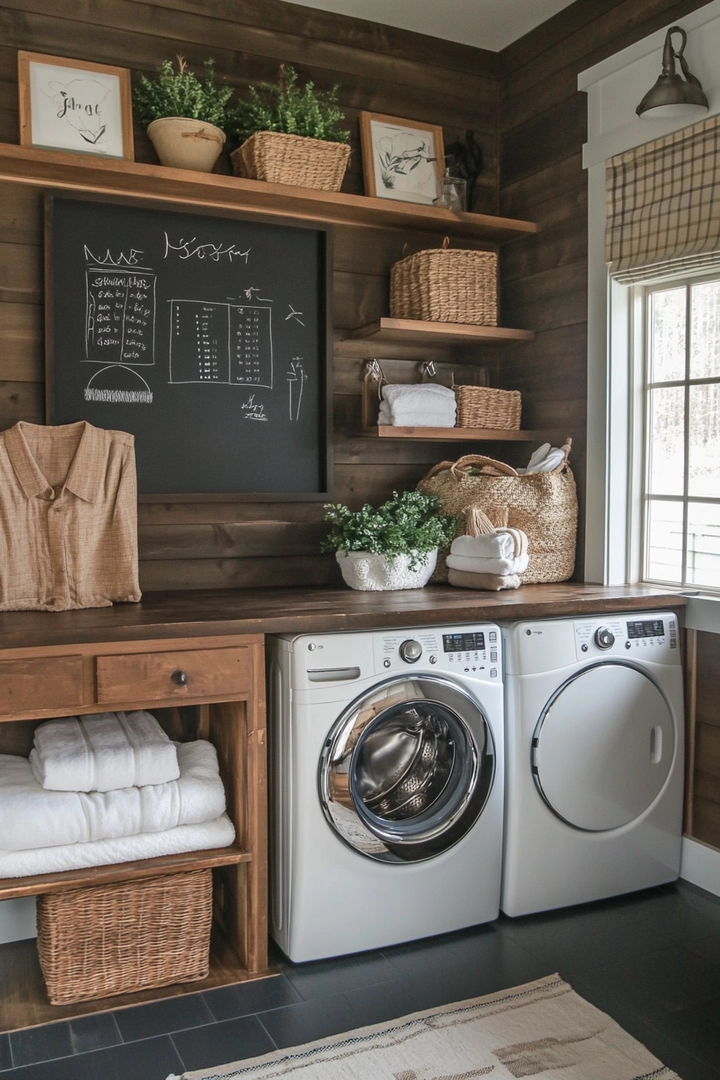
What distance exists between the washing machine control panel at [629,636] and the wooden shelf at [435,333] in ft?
3.42

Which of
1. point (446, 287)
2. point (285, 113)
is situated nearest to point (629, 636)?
point (446, 287)

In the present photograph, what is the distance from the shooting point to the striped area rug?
1.96 metres

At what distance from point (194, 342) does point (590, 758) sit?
169 centimetres

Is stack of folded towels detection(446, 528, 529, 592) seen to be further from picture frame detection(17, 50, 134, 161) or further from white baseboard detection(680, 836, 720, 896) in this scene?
picture frame detection(17, 50, 134, 161)

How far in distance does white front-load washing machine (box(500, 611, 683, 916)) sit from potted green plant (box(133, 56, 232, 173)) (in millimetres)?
1629

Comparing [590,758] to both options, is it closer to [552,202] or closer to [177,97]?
[552,202]

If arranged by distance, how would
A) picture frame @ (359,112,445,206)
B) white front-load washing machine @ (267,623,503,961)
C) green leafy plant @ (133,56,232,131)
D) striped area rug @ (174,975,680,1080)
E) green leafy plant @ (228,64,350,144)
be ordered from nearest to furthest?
striped area rug @ (174,975,680,1080) → white front-load washing machine @ (267,623,503,961) → green leafy plant @ (133,56,232,131) → green leafy plant @ (228,64,350,144) → picture frame @ (359,112,445,206)

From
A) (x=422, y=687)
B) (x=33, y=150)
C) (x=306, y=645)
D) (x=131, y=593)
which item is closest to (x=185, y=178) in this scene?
(x=33, y=150)

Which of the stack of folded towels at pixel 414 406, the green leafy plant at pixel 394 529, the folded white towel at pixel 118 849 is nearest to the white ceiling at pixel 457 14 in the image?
the stack of folded towels at pixel 414 406

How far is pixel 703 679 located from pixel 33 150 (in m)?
2.39

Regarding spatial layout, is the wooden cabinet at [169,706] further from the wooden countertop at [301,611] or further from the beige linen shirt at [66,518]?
the beige linen shirt at [66,518]

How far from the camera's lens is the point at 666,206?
277cm

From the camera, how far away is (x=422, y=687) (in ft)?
8.12

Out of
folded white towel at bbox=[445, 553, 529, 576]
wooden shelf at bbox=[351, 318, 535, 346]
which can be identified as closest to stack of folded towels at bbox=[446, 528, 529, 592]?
folded white towel at bbox=[445, 553, 529, 576]
